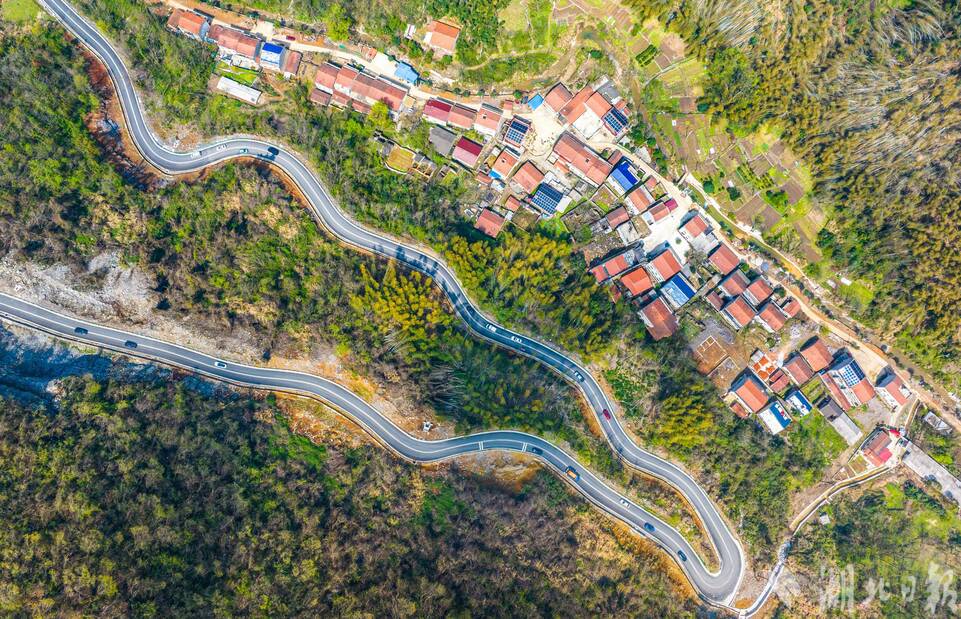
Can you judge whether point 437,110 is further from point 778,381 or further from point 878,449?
point 878,449

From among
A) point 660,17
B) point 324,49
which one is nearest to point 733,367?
point 660,17

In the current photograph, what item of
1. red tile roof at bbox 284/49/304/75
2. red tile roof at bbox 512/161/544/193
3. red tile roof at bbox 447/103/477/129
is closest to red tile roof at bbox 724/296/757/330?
red tile roof at bbox 512/161/544/193

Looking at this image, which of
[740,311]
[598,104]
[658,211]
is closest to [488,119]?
[598,104]

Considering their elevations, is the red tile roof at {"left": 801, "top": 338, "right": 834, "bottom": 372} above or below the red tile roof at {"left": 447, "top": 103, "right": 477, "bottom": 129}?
below

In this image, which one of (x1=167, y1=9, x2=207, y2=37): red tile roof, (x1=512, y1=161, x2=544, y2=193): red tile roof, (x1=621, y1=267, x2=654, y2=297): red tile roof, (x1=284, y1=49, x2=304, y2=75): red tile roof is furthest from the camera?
(x1=621, y1=267, x2=654, y2=297): red tile roof

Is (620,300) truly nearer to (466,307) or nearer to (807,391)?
(466,307)

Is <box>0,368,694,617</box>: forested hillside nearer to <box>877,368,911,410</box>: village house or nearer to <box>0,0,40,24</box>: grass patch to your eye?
<box>877,368,911,410</box>: village house
